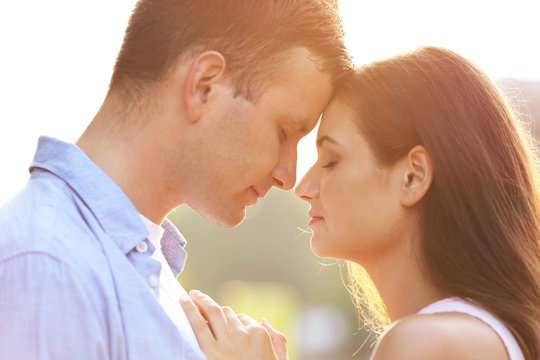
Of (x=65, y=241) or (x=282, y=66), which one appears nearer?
(x=65, y=241)

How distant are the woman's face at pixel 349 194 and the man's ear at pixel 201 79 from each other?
59 centimetres

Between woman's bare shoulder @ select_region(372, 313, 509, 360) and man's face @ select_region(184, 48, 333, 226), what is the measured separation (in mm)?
906

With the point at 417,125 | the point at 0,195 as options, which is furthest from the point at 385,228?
the point at 0,195

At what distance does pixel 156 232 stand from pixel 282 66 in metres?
0.86

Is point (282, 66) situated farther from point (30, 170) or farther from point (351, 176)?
point (30, 170)

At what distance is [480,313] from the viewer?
2.41 meters

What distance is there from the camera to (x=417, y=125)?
2.77m

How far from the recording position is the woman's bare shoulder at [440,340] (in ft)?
7.30

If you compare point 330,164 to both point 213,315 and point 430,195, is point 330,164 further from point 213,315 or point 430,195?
point 213,315

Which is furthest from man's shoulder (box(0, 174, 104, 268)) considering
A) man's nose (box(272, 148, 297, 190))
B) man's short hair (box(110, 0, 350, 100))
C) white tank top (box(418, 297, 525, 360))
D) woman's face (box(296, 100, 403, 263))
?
white tank top (box(418, 297, 525, 360))

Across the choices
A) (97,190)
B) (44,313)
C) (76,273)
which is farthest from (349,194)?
(44,313)

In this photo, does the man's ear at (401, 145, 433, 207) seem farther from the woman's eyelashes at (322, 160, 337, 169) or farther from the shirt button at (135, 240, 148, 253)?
the shirt button at (135, 240, 148, 253)

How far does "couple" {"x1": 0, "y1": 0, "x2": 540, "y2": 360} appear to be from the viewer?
7.68ft

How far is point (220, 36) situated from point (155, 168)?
0.60 meters
